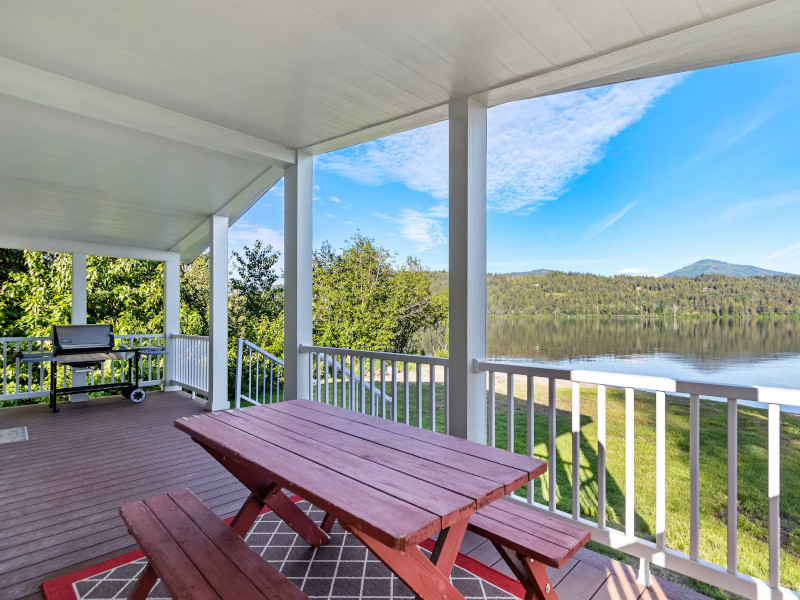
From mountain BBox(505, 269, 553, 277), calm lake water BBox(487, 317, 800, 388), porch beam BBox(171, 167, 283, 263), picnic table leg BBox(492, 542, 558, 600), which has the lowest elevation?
picnic table leg BBox(492, 542, 558, 600)

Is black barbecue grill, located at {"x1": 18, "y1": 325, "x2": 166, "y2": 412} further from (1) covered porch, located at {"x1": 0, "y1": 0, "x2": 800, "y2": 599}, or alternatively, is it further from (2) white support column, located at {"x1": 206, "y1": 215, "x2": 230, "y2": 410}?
(2) white support column, located at {"x1": 206, "y1": 215, "x2": 230, "y2": 410}

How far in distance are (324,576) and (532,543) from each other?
114 cm

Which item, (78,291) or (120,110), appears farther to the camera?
(78,291)

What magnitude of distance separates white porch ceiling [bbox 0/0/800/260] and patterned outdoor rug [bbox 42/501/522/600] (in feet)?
8.80

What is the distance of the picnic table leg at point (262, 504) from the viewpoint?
2070 mm

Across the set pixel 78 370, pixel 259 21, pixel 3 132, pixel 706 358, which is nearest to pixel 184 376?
pixel 78 370

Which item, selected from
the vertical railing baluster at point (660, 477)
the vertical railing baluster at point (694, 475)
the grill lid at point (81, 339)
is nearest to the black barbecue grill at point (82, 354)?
the grill lid at point (81, 339)

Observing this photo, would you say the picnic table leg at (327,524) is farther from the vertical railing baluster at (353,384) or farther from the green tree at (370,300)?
the green tree at (370,300)

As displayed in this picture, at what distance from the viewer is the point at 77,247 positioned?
661cm

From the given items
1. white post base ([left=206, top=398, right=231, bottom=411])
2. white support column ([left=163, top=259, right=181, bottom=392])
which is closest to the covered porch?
white post base ([left=206, top=398, right=231, bottom=411])

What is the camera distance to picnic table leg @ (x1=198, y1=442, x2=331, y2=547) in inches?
81.5

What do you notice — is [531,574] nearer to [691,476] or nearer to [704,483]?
[691,476]

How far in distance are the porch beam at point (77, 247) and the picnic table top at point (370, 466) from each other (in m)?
6.04

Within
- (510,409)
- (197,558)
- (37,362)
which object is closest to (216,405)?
(37,362)
